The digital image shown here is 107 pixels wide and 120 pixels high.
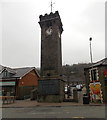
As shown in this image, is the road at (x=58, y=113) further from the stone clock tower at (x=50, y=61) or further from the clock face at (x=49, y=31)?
the clock face at (x=49, y=31)

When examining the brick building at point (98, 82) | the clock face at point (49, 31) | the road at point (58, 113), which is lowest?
the road at point (58, 113)

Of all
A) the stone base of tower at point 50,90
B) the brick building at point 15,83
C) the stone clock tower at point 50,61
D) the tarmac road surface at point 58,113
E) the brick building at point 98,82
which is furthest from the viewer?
the brick building at point 15,83

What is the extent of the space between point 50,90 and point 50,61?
4.17m

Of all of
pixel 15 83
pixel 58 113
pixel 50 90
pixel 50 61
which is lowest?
pixel 58 113

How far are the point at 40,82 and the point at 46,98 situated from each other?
93.1 inches

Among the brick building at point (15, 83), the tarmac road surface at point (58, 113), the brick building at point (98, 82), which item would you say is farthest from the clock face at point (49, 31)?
the tarmac road surface at point (58, 113)

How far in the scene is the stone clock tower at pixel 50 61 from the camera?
2202cm

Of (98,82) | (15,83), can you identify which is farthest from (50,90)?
(15,83)

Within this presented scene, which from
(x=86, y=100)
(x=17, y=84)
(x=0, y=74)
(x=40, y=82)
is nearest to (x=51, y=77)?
(x=40, y=82)

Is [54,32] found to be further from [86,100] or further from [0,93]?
[0,93]

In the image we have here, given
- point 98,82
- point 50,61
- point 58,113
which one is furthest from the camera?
point 50,61

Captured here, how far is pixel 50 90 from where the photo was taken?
72.5ft

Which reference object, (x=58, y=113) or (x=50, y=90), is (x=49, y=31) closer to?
(x=50, y=90)

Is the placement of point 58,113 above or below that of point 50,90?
below
